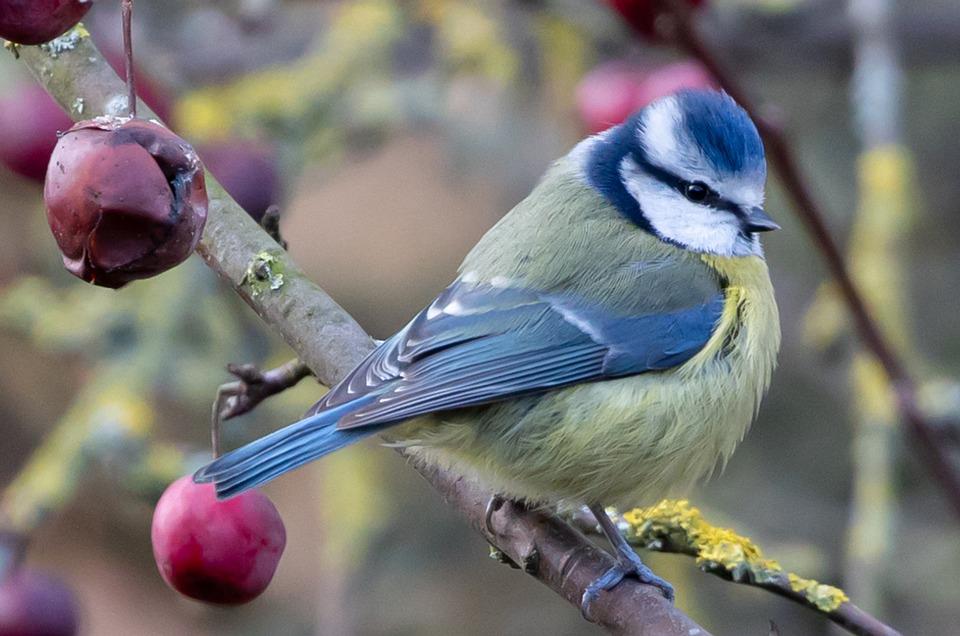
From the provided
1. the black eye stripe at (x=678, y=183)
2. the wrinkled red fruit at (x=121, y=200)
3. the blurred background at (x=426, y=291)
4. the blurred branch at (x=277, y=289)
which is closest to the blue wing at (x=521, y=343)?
the blurred branch at (x=277, y=289)

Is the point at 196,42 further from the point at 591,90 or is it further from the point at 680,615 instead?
the point at 680,615

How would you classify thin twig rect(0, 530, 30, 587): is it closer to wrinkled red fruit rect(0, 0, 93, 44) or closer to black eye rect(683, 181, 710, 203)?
wrinkled red fruit rect(0, 0, 93, 44)

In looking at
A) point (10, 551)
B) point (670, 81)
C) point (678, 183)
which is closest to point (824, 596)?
point (678, 183)

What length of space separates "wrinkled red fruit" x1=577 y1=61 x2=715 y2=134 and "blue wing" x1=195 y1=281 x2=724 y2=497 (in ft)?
2.35

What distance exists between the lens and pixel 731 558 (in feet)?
5.85

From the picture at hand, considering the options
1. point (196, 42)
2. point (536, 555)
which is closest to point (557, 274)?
point (536, 555)

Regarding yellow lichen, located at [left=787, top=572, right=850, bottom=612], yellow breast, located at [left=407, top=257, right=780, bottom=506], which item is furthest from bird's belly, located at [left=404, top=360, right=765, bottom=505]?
yellow lichen, located at [left=787, top=572, right=850, bottom=612]

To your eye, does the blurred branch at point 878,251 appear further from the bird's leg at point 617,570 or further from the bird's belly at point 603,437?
the bird's leg at point 617,570

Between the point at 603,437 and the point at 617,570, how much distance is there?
15.0 inches

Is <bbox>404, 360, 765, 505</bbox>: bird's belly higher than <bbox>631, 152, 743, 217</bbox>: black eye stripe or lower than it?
lower

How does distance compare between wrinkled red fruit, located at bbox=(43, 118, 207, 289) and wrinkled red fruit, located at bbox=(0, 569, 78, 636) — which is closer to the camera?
wrinkled red fruit, located at bbox=(43, 118, 207, 289)

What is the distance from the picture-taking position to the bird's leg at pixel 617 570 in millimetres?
1797

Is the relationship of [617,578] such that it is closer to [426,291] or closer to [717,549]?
[717,549]

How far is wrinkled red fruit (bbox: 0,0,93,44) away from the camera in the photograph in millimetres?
1512
